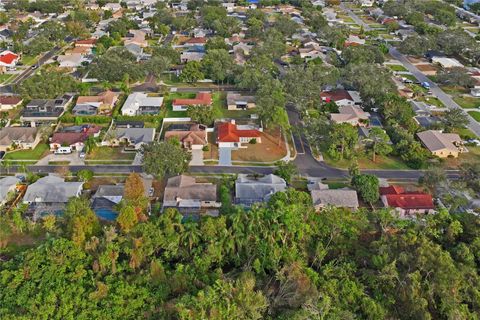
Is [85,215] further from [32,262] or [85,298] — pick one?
[85,298]

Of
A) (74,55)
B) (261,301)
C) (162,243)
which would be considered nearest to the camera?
(261,301)

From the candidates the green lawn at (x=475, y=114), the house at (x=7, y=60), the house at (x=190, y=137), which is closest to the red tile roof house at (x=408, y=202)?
the house at (x=190, y=137)

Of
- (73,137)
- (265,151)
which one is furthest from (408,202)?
(73,137)

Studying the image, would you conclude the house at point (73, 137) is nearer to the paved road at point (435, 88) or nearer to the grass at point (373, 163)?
the grass at point (373, 163)

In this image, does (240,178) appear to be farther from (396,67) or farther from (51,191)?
(396,67)

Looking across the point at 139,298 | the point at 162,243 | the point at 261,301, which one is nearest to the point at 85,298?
the point at 139,298
